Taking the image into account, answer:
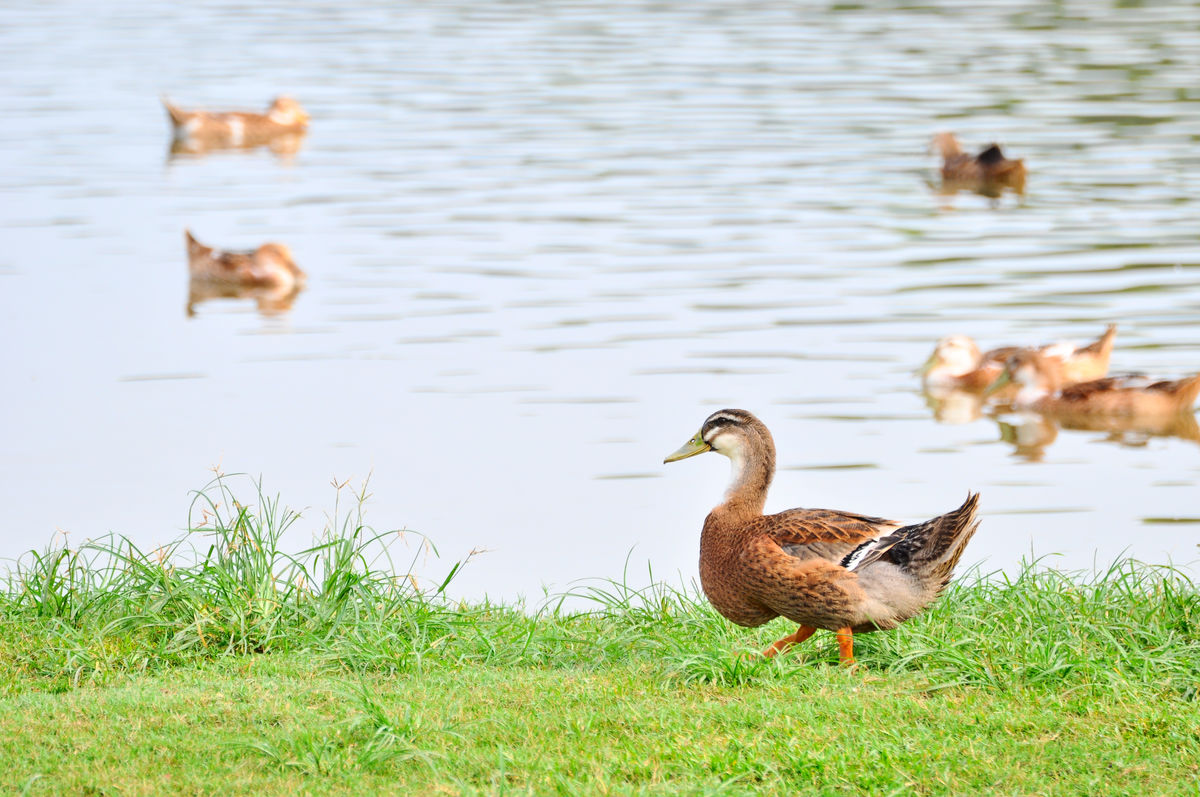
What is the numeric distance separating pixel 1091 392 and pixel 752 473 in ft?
21.1

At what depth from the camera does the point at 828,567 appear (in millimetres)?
5961

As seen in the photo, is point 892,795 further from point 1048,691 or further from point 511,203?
point 511,203

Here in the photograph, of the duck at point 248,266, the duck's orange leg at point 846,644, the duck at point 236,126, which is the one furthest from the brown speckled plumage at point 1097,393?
the duck at point 236,126

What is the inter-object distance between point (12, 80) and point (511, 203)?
1647 cm

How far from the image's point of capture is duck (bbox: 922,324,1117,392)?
1220 cm

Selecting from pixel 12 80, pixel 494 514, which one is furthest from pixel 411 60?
pixel 494 514

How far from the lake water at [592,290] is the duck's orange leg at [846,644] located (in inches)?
94.4

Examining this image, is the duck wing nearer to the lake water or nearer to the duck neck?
the duck neck

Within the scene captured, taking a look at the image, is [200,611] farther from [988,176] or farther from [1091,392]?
[988,176]

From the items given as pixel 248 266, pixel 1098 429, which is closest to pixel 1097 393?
pixel 1098 429

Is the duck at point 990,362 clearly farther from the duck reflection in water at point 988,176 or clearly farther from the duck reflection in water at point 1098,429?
the duck reflection in water at point 988,176

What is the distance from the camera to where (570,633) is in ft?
22.6

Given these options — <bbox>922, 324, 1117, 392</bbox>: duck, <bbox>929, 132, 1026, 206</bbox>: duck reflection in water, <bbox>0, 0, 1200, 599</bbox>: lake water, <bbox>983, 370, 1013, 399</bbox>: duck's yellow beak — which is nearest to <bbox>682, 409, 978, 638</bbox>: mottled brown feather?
<bbox>0, 0, 1200, 599</bbox>: lake water

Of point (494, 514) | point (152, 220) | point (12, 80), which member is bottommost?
point (494, 514)
